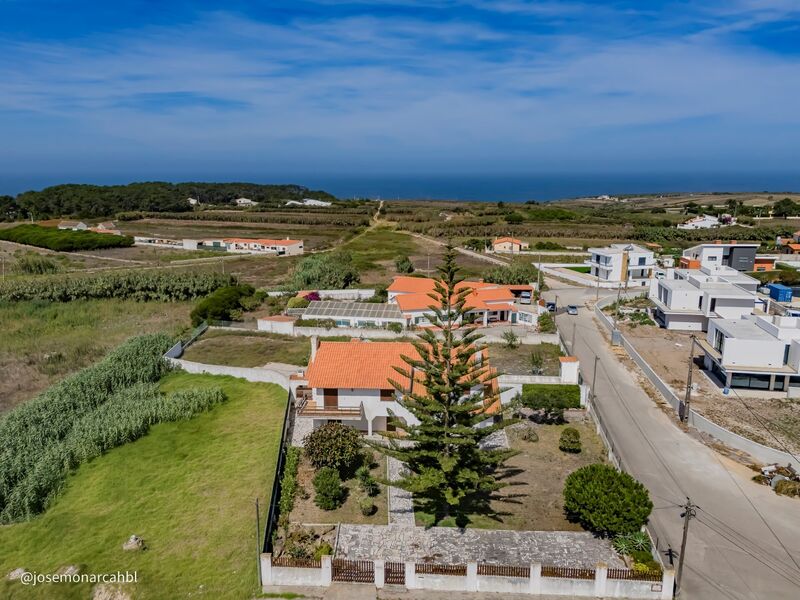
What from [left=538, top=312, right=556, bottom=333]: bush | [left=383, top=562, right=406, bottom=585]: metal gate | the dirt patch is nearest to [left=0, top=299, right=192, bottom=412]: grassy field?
[left=383, top=562, right=406, bottom=585]: metal gate

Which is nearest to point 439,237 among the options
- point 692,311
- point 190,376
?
point 692,311

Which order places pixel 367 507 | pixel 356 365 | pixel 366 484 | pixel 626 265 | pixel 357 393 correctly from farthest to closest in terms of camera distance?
pixel 626 265 → pixel 356 365 → pixel 357 393 → pixel 366 484 → pixel 367 507

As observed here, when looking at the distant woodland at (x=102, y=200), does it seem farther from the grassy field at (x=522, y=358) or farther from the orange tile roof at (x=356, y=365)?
the orange tile roof at (x=356, y=365)

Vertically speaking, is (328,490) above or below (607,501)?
below

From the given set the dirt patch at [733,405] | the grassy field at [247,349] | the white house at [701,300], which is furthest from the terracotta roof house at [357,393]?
the white house at [701,300]

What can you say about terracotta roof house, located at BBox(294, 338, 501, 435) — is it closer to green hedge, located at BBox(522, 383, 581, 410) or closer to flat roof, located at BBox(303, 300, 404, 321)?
green hedge, located at BBox(522, 383, 581, 410)

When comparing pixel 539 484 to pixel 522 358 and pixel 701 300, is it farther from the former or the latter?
pixel 701 300

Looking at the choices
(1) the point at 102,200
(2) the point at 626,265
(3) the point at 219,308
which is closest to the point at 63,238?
(1) the point at 102,200
